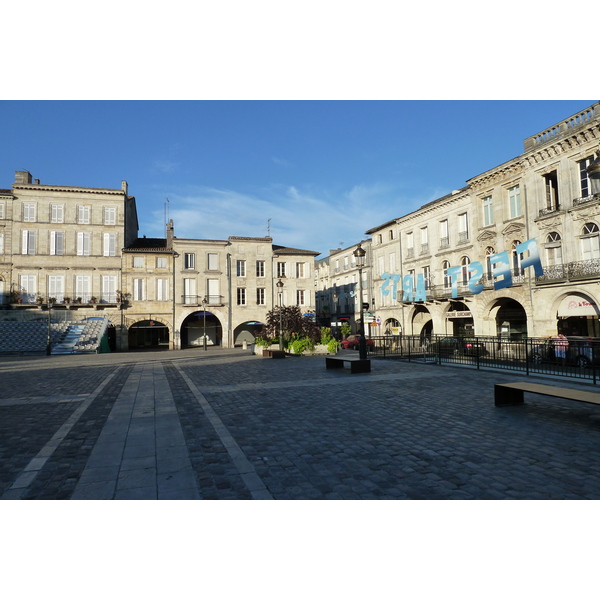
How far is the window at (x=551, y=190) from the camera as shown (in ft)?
75.5

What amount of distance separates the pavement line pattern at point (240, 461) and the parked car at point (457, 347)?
9848 millimetres

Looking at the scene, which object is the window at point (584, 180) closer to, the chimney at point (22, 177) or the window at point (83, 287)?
the window at point (83, 287)

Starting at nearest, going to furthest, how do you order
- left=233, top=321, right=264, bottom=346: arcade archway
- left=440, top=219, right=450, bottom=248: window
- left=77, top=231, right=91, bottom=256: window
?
left=440, top=219, right=450, bottom=248: window → left=77, top=231, right=91, bottom=256: window → left=233, top=321, right=264, bottom=346: arcade archway

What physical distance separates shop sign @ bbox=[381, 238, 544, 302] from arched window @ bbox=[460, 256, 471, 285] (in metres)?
0.25

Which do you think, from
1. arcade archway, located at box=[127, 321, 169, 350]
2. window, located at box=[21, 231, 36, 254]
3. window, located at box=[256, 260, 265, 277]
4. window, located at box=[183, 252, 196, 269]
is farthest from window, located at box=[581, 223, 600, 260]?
window, located at box=[21, 231, 36, 254]

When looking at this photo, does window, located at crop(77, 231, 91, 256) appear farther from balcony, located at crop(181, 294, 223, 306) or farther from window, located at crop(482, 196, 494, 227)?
window, located at crop(482, 196, 494, 227)

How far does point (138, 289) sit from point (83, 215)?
839 centimetres

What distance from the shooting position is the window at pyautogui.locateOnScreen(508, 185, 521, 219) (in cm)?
2484

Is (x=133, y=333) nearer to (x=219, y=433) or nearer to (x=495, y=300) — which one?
(x=495, y=300)

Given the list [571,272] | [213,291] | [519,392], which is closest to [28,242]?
[213,291]

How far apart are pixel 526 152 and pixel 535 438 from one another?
23.6 m

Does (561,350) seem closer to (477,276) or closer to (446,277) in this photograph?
(477,276)

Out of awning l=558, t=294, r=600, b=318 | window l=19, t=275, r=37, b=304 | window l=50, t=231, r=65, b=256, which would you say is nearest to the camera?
awning l=558, t=294, r=600, b=318

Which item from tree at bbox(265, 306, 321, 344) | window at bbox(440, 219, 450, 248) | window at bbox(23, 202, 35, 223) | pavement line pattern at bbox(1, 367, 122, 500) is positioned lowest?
pavement line pattern at bbox(1, 367, 122, 500)
